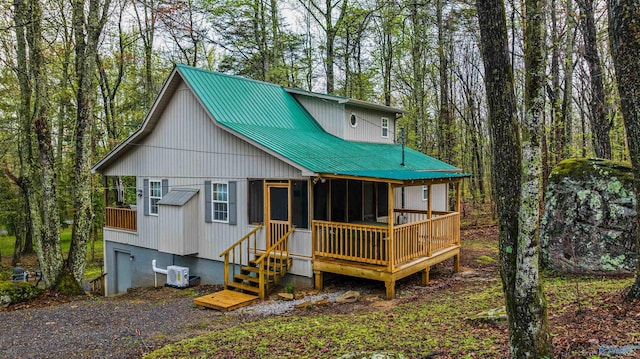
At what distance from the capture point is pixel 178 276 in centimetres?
1238

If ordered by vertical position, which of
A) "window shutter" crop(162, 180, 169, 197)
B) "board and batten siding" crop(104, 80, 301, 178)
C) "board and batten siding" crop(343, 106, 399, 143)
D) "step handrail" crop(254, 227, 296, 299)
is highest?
"board and batten siding" crop(343, 106, 399, 143)

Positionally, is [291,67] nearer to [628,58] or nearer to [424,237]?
[424,237]

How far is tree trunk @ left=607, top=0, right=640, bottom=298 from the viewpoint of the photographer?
4496mm

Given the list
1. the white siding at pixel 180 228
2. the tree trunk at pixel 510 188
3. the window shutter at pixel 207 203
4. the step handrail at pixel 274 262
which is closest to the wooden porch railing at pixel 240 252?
the step handrail at pixel 274 262

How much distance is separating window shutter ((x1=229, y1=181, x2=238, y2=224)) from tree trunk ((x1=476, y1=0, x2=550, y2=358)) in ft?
28.2

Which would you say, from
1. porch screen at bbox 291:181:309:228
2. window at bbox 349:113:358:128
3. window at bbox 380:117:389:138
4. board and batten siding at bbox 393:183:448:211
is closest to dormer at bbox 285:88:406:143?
window at bbox 349:113:358:128

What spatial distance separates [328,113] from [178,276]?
7349mm

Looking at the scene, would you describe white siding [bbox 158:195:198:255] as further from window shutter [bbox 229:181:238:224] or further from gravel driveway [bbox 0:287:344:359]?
gravel driveway [bbox 0:287:344:359]

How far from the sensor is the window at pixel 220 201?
1195 centimetres

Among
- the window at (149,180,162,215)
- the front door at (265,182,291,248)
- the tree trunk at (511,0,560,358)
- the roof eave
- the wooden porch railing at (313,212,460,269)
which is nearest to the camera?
the tree trunk at (511,0,560,358)

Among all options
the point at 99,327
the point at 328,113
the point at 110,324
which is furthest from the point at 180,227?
the point at 328,113

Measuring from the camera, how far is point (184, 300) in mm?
10703

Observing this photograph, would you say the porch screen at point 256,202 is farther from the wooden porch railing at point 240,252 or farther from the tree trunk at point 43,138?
the tree trunk at point 43,138

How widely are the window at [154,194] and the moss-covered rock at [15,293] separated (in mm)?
3788
